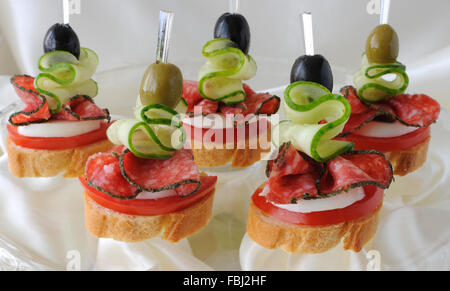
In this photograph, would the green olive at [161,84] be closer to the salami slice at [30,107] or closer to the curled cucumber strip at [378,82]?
the salami slice at [30,107]

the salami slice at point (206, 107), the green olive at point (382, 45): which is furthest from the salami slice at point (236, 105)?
the green olive at point (382, 45)

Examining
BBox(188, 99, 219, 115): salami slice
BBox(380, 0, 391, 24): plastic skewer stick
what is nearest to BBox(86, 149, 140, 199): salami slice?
BBox(188, 99, 219, 115): salami slice

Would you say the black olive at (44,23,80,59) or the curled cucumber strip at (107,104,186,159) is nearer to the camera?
the curled cucumber strip at (107,104,186,159)

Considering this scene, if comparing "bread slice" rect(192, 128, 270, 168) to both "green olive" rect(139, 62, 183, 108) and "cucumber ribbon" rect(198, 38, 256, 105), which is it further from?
"green olive" rect(139, 62, 183, 108)

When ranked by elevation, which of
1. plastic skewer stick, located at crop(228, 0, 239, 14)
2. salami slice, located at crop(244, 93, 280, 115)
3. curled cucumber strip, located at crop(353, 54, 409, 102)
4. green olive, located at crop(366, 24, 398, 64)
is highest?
plastic skewer stick, located at crop(228, 0, 239, 14)

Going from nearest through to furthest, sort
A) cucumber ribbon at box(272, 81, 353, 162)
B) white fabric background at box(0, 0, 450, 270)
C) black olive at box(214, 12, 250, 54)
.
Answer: cucumber ribbon at box(272, 81, 353, 162) → white fabric background at box(0, 0, 450, 270) → black olive at box(214, 12, 250, 54)

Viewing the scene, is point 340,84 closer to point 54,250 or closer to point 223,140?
point 223,140

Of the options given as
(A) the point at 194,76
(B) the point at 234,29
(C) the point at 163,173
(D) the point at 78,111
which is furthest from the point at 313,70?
(A) the point at 194,76
